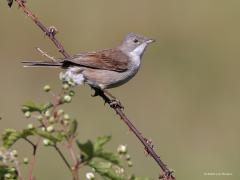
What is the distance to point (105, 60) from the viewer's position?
6.73 meters

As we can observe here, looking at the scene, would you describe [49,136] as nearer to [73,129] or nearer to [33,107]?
[73,129]

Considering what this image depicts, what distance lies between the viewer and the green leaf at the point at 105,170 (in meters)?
2.21

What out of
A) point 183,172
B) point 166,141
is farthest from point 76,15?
point 183,172

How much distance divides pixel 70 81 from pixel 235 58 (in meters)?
11.5

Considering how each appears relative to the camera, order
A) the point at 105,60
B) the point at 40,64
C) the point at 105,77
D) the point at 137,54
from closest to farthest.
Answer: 1. the point at 40,64
2. the point at 105,77
3. the point at 105,60
4. the point at 137,54

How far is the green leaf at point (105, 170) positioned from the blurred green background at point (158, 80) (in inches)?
218

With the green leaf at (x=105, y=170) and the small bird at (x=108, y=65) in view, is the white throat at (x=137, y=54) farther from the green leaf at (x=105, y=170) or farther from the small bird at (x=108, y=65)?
the green leaf at (x=105, y=170)

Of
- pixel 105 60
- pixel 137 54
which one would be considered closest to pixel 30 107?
pixel 105 60

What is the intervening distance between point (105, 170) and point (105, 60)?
14.9ft

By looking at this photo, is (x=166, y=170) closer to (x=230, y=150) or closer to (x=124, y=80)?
(x=124, y=80)

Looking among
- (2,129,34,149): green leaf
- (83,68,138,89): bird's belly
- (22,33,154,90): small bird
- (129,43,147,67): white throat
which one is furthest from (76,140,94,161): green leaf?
(129,43,147,67): white throat

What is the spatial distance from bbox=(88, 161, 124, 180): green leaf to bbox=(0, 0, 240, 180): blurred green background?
5530mm

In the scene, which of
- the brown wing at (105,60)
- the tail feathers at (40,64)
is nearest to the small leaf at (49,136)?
the tail feathers at (40,64)

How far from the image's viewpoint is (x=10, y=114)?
11180 millimetres
